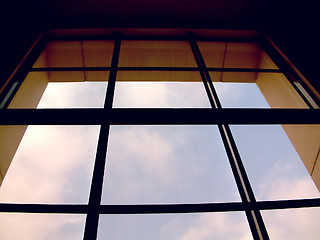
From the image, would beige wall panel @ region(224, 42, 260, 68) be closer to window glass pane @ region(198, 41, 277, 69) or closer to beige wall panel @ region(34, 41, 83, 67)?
window glass pane @ region(198, 41, 277, 69)

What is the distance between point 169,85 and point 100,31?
2182 mm

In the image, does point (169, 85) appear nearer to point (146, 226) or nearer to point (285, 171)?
point (285, 171)

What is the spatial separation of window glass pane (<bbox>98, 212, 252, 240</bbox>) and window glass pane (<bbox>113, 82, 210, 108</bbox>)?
185 centimetres

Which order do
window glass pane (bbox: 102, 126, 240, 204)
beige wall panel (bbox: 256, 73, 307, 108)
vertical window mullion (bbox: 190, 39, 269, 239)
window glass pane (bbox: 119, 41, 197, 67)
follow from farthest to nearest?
1. window glass pane (bbox: 119, 41, 197, 67)
2. beige wall panel (bbox: 256, 73, 307, 108)
3. window glass pane (bbox: 102, 126, 240, 204)
4. vertical window mullion (bbox: 190, 39, 269, 239)

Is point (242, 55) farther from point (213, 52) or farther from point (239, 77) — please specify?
point (239, 77)

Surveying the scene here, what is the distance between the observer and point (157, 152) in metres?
2.76

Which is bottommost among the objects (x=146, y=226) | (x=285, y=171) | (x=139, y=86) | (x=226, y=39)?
(x=146, y=226)

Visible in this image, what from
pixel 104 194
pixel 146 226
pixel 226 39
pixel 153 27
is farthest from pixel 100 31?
pixel 146 226

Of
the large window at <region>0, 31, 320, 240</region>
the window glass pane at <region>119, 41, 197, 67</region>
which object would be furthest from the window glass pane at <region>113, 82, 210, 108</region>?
the window glass pane at <region>119, 41, 197, 67</region>

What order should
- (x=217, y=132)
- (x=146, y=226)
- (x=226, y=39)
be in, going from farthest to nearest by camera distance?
(x=226, y=39)
(x=217, y=132)
(x=146, y=226)

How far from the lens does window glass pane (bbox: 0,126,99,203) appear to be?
87.2 inches

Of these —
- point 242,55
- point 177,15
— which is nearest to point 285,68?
point 242,55

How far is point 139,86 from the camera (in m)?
4.15

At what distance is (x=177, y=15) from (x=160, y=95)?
7.52 feet
